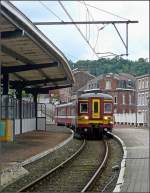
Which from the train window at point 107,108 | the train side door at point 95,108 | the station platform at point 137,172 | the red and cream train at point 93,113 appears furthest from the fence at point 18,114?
the station platform at point 137,172

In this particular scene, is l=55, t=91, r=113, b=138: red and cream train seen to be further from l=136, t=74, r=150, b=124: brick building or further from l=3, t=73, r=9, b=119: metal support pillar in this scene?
l=136, t=74, r=150, b=124: brick building

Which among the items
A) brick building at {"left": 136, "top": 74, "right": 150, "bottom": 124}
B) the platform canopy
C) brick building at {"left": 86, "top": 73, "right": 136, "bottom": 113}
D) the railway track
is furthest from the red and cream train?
brick building at {"left": 86, "top": 73, "right": 136, "bottom": 113}

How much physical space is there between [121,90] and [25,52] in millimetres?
77098

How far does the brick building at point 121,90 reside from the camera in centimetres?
9462

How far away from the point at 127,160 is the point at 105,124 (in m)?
14.8

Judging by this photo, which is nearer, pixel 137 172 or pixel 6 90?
pixel 137 172

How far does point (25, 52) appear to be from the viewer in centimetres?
2211

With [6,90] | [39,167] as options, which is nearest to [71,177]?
[39,167]

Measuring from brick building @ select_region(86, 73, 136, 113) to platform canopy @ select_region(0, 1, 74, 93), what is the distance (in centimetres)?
5950

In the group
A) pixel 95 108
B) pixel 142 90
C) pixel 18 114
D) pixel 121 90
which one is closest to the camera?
pixel 18 114

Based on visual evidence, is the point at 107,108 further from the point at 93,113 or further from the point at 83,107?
the point at 83,107

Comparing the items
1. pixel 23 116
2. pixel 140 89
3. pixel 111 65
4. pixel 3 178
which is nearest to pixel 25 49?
pixel 3 178

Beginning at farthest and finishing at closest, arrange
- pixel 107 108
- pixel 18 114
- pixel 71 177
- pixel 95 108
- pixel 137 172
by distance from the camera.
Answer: pixel 107 108 → pixel 95 108 → pixel 18 114 → pixel 71 177 → pixel 137 172

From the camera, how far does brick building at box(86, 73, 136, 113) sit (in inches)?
3725
